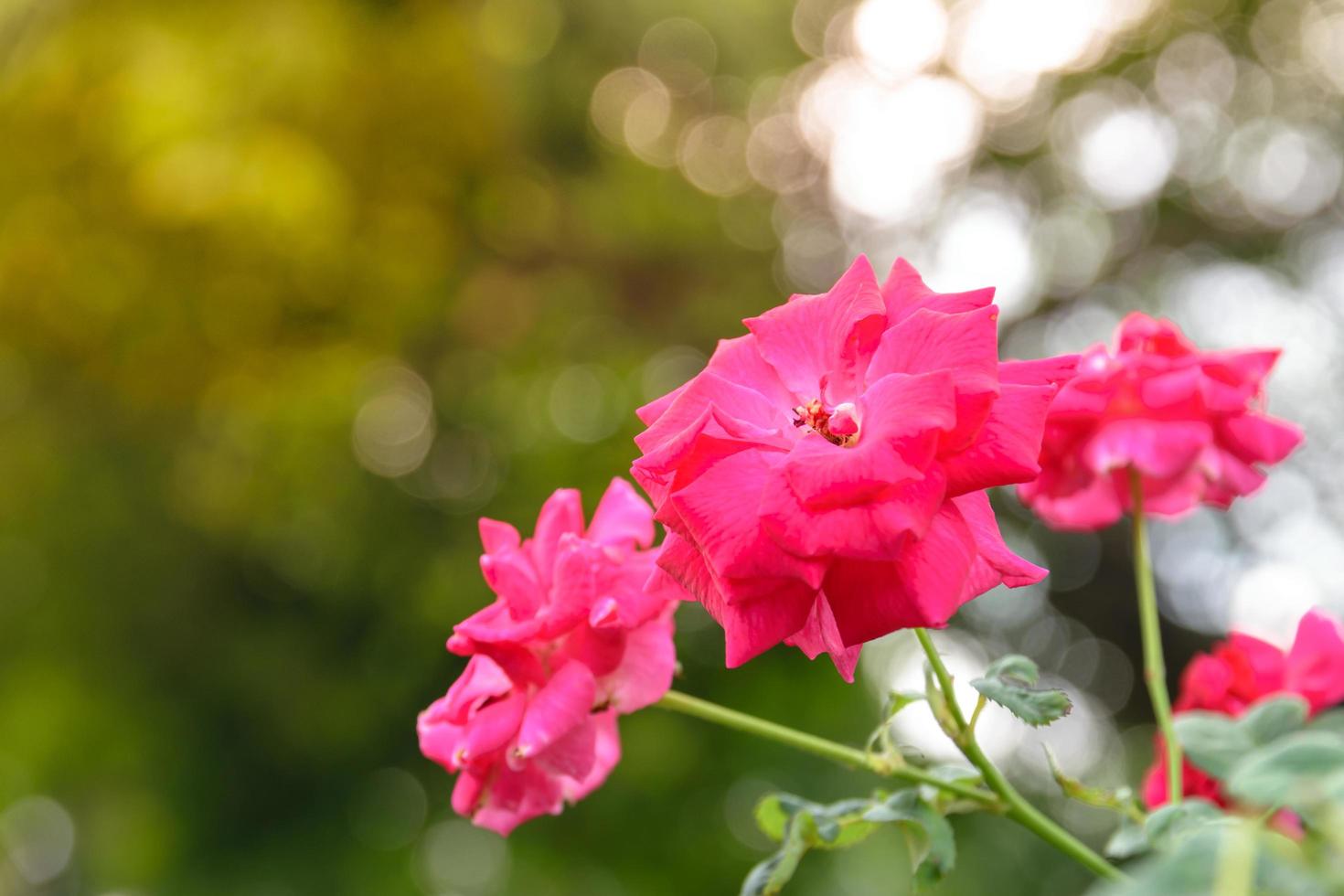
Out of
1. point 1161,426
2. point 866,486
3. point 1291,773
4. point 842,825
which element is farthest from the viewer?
point 1161,426

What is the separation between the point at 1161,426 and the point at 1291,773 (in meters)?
0.35

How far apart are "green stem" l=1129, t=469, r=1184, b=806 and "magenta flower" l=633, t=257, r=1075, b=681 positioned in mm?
142

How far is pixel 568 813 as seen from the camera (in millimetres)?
2223

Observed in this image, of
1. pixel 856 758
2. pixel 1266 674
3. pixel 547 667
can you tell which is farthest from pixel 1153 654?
pixel 547 667

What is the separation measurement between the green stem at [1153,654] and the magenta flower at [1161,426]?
19 millimetres

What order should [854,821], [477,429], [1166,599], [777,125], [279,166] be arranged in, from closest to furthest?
[854,821] < [279,166] < [477,429] < [1166,599] < [777,125]

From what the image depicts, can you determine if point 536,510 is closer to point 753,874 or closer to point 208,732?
point 208,732

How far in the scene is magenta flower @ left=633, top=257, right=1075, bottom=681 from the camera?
0.39 m

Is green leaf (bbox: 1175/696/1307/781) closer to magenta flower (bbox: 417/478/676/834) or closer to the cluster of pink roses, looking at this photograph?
the cluster of pink roses

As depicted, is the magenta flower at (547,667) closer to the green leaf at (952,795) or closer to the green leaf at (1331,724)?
the green leaf at (952,795)

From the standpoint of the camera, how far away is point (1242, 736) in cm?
46

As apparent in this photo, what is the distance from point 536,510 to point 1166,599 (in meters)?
1.44

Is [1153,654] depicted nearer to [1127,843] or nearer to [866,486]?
[1127,843]

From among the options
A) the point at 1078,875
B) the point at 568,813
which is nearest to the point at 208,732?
the point at 568,813
